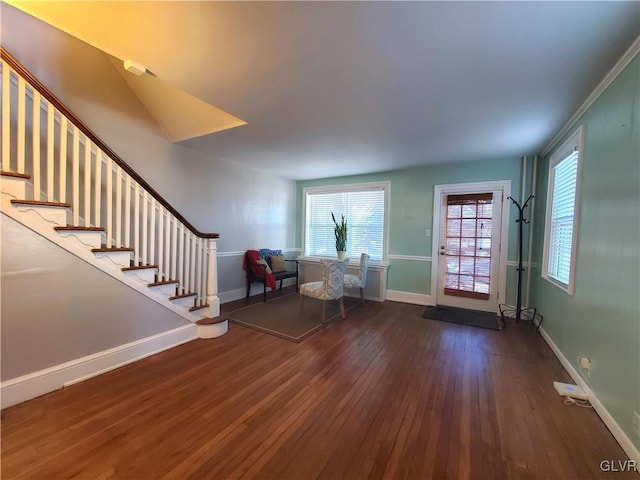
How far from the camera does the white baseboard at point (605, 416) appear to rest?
56.5 inches

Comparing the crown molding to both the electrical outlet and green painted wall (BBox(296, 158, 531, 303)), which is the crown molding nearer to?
green painted wall (BBox(296, 158, 531, 303))

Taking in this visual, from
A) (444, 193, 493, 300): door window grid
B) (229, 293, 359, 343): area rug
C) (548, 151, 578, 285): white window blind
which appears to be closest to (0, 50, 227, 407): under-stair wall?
(229, 293, 359, 343): area rug

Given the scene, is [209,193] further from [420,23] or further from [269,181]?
[420,23]

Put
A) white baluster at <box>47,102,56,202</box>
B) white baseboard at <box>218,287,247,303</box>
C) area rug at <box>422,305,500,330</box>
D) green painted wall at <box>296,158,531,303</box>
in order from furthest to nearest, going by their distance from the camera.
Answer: white baseboard at <box>218,287,247,303</box> < green painted wall at <box>296,158,531,303</box> < area rug at <box>422,305,500,330</box> < white baluster at <box>47,102,56,202</box>

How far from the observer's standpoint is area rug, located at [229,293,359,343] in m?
3.15

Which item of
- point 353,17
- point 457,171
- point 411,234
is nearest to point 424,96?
point 353,17

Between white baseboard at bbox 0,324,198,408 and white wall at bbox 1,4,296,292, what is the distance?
166cm

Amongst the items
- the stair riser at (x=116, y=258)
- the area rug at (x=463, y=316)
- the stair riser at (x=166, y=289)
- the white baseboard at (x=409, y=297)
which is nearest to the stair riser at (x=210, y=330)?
the stair riser at (x=166, y=289)

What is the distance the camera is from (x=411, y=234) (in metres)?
4.50

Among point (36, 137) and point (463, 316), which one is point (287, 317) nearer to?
point (463, 316)

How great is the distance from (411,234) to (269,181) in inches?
114

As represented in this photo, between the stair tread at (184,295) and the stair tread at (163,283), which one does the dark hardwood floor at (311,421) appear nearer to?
the stair tread at (184,295)

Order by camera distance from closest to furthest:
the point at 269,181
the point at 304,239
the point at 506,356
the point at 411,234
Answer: the point at 506,356, the point at 411,234, the point at 269,181, the point at 304,239

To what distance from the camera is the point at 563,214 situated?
2744 millimetres
